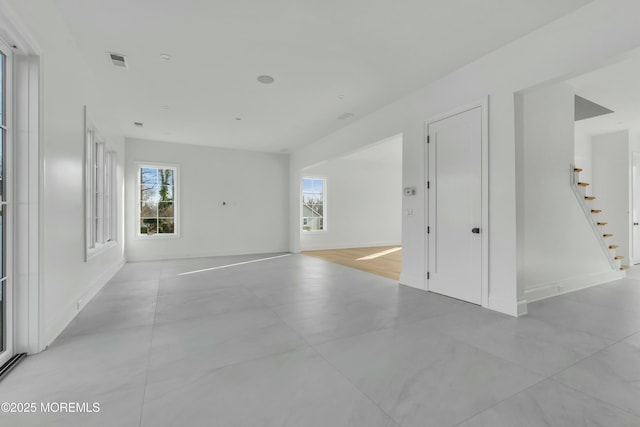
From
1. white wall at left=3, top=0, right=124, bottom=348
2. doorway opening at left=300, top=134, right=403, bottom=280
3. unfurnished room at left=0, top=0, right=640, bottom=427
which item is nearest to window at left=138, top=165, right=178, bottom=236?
unfurnished room at left=0, top=0, right=640, bottom=427

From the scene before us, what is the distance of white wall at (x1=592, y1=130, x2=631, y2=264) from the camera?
6254mm

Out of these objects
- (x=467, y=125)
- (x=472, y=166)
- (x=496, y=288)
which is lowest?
(x=496, y=288)

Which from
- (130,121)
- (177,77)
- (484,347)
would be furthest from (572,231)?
(130,121)

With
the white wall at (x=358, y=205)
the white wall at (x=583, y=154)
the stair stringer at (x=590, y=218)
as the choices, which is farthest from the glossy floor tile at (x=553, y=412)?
the white wall at (x=358, y=205)

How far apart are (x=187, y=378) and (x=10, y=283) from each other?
153 centimetres

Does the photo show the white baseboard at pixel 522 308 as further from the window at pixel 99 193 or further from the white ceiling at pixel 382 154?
the white ceiling at pixel 382 154

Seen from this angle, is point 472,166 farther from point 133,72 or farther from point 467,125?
point 133,72

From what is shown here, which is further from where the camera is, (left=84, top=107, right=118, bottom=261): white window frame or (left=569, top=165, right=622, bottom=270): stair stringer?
(left=569, top=165, right=622, bottom=270): stair stringer

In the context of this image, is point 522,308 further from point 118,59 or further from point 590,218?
point 118,59

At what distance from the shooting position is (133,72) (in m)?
3.90

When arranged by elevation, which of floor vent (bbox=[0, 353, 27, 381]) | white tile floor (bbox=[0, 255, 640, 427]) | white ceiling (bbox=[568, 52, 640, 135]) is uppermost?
white ceiling (bbox=[568, 52, 640, 135])

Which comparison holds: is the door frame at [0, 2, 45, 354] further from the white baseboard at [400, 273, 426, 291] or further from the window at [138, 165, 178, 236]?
the window at [138, 165, 178, 236]

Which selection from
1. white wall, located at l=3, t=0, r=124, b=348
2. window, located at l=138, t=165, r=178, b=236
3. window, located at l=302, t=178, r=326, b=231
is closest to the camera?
white wall, located at l=3, t=0, r=124, b=348

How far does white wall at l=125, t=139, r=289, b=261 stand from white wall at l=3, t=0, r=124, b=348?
370 cm
